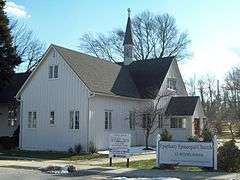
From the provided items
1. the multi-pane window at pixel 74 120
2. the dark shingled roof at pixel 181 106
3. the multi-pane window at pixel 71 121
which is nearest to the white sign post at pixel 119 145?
the multi-pane window at pixel 74 120

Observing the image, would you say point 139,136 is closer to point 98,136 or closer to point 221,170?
point 98,136

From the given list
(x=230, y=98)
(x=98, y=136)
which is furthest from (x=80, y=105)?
(x=230, y=98)

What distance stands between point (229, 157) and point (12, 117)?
25780 mm

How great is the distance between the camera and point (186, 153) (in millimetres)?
21422

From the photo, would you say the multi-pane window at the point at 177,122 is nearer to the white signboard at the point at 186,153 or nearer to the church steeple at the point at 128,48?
the church steeple at the point at 128,48

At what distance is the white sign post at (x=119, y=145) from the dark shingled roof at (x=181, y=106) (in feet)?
56.4

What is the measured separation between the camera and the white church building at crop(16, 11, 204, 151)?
32969 mm

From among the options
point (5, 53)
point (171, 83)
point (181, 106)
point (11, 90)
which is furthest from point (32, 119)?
point (171, 83)

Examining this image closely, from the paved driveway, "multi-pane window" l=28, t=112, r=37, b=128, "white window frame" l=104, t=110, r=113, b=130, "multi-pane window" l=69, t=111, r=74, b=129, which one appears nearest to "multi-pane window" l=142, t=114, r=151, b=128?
"white window frame" l=104, t=110, r=113, b=130

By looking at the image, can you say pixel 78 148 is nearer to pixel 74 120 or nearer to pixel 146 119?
pixel 74 120

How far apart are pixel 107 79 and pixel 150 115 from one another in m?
4.49

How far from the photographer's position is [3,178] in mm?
18094

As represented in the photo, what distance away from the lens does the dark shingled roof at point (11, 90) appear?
41.8 m

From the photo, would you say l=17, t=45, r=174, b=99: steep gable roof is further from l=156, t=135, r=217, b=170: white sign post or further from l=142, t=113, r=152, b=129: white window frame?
l=156, t=135, r=217, b=170: white sign post
